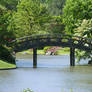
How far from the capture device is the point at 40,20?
3954 inches

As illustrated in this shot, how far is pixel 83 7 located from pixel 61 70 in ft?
85.6

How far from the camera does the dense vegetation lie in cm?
6812

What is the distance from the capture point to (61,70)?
194 feet

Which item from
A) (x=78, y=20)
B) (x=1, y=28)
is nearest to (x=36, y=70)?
(x=1, y=28)

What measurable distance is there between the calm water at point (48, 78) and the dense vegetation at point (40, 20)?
5.51m

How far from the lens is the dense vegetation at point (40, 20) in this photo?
68.1 metres

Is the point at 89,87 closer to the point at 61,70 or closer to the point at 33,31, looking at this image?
the point at 61,70

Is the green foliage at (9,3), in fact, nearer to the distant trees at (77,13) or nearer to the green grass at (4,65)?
the distant trees at (77,13)

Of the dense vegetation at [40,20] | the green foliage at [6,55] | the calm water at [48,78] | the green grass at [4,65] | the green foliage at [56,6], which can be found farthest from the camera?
the green foliage at [56,6]

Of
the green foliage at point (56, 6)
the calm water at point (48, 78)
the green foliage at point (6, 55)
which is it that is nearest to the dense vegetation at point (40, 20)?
the green foliage at point (6, 55)

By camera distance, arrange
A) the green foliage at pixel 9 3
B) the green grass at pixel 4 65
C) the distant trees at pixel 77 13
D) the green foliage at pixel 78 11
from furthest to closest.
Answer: the green foliage at pixel 9 3, the green foliage at pixel 78 11, the distant trees at pixel 77 13, the green grass at pixel 4 65

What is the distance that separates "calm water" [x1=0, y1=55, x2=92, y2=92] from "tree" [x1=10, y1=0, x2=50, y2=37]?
33.3 meters

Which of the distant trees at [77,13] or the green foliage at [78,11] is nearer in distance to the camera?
the distant trees at [77,13]

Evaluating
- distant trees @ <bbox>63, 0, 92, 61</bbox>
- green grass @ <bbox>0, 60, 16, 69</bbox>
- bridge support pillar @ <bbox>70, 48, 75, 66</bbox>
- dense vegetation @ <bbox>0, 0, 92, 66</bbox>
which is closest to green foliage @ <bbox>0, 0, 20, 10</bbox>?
dense vegetation @ <bbox>0, 0, 92, 66</bbox>
